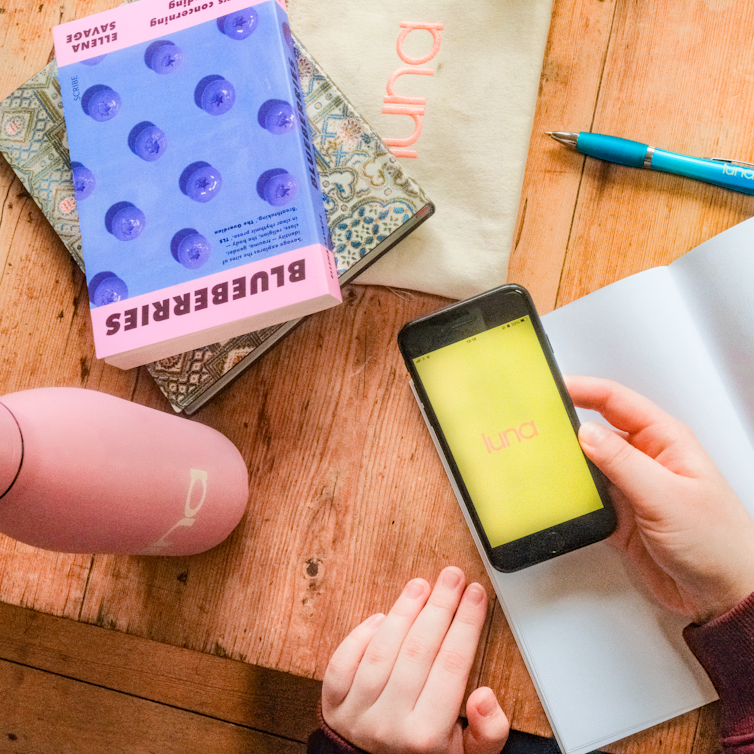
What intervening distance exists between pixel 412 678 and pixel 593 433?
0.77 feet

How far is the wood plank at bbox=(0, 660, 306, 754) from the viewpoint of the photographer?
77cm

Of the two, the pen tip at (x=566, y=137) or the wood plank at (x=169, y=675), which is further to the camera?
the wood plank at (x=169, y=675)

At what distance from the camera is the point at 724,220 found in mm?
484

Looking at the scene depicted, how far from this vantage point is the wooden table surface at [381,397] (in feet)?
1.58

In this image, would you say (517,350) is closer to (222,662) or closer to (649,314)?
(649,314)

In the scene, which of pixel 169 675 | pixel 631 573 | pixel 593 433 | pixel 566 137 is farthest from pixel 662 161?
pixel 169 675

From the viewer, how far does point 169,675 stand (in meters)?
0.79

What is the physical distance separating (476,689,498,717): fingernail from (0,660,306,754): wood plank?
0.43 metres

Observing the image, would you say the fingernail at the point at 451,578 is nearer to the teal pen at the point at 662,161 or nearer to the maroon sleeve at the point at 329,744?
the maroon sleeve at the point at 329,744

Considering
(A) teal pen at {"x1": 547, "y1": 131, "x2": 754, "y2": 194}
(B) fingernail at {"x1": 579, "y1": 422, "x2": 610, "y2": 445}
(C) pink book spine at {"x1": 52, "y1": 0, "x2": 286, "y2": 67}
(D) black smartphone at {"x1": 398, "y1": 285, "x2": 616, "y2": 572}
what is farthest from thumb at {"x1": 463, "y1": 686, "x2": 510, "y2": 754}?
(C) pink book spine at {"x1": 52, "y1": 0, "x2": 286, "y2": 67}

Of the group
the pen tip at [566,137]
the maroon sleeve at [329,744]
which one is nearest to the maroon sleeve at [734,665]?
the maroon sleeve at [329,744]

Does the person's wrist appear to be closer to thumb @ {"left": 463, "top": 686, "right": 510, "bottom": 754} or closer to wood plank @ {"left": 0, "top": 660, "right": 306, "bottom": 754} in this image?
thumb @ {"left": 463, "top": 686, "right": 510, "bottom": 754}

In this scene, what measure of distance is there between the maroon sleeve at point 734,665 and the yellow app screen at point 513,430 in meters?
0.12

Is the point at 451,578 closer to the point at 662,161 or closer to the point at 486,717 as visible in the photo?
the point at 486,717
